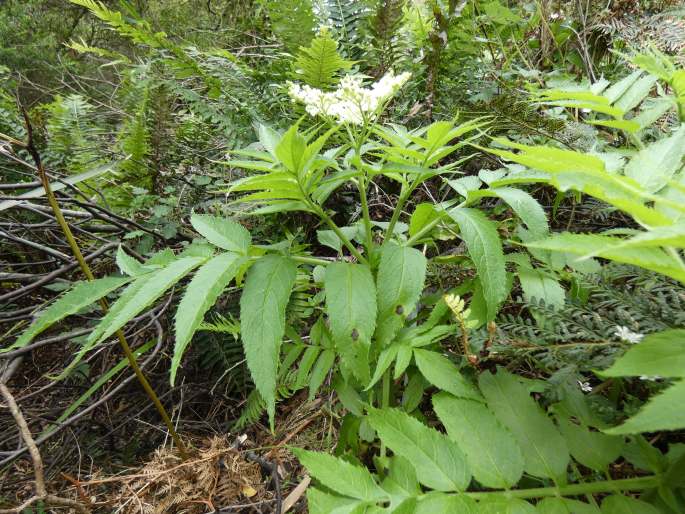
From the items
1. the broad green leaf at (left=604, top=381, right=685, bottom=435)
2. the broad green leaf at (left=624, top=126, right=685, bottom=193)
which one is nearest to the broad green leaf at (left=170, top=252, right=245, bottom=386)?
the broad green leaf at (left=604, top=381, right=685, bottom=435)

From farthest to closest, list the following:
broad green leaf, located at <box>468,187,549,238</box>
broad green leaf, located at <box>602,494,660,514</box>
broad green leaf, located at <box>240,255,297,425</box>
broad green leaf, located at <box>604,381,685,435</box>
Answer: broad green leaf, located at <box>468,187,549,238</box> → broad green leaf, located at <box>240,255,297,425</box> → broad green leaf, located at <box>602,494,660,514</box> → broad green leaf, located at <box>604,381,685,435</box>

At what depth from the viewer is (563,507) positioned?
1.72 ft

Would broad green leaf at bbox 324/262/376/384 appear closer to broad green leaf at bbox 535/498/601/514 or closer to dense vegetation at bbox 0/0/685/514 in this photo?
dense vegetation at bbox 0/0/685/514

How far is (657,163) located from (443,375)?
44 centimetres

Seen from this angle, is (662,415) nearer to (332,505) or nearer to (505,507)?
(505,507)

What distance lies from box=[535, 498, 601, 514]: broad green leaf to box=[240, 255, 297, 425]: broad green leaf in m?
0.38

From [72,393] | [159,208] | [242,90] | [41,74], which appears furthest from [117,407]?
[41,74]

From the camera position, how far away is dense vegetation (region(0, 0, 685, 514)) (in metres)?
0.56

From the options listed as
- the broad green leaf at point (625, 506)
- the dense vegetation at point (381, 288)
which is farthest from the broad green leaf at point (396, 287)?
the broad green leaf at point (625, 506)

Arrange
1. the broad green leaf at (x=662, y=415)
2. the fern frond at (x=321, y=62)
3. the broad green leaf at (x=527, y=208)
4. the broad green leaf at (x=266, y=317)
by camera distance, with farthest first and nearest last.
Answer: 1. the fern frond at (x=321, y=62)
2. the broad green leaf at (x=527, y=208)
3. the broad green leaf at (x=266, y=317)
4. the broad green leaf at (x=662, y=415)

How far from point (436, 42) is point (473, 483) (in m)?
1.63

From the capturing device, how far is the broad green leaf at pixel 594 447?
55cm

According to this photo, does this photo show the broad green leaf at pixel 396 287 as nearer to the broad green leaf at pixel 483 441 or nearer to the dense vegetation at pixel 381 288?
the dense vegetation at pixel 381 288

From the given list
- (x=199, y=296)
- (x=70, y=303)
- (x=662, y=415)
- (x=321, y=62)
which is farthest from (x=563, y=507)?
(x=321, y=62)
